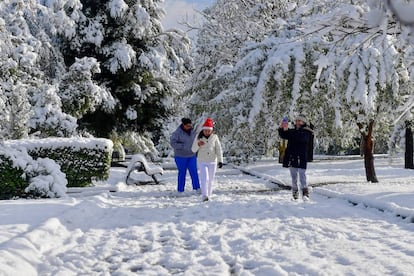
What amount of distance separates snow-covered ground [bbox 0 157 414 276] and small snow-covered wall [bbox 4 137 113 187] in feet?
9.67

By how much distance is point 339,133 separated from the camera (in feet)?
54.1

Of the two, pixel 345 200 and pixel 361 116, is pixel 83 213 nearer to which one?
pixel 345 200

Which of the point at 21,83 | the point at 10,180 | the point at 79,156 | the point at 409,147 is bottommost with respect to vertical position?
the point at 10,180

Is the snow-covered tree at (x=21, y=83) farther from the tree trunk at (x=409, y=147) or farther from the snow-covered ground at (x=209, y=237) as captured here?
the tree trunk at (x=409, y=147)

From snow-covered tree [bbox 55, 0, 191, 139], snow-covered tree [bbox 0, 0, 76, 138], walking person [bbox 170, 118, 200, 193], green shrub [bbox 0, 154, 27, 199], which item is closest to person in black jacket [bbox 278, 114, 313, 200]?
walking person [bbox 170, 118, 200, 193]

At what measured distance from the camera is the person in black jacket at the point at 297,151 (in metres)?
10.5

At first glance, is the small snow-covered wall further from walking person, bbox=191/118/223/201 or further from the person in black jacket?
the person in black jacket

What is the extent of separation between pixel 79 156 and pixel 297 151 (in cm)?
590

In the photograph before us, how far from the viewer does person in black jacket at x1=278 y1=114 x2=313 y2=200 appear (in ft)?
34.3

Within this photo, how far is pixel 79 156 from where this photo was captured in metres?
13.2

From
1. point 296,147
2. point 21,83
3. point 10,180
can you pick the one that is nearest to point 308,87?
point 296,147

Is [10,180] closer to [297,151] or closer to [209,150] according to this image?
[209,150]

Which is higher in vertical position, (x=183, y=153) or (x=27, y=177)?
(x=183, y=153)

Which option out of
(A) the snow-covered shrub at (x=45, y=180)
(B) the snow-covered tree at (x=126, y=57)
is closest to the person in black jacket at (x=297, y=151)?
(A) the snow-covered shrub at (x=45, y=180)
